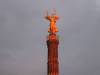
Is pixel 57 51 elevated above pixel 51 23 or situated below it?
below

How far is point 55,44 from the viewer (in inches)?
1699

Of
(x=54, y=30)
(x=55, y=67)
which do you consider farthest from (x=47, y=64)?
(x=54, y=30)

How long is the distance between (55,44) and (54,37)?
41.5 inches

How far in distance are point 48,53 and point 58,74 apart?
3.12 metres

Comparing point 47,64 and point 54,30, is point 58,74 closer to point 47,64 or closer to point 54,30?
point 47,64

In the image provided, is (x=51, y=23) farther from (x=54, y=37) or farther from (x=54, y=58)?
(x=54, y=58)

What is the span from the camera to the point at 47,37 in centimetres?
4391

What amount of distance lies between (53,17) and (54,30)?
73.1 inches

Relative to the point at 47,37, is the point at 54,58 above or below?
below

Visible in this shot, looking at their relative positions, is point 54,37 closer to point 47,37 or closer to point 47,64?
point 47,37

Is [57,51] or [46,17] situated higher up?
[46,17]

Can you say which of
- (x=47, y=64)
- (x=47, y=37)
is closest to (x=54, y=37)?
(x=47, y=37)

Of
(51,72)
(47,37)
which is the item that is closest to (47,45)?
(47,37)

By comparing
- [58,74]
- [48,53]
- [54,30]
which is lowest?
[58,74]
